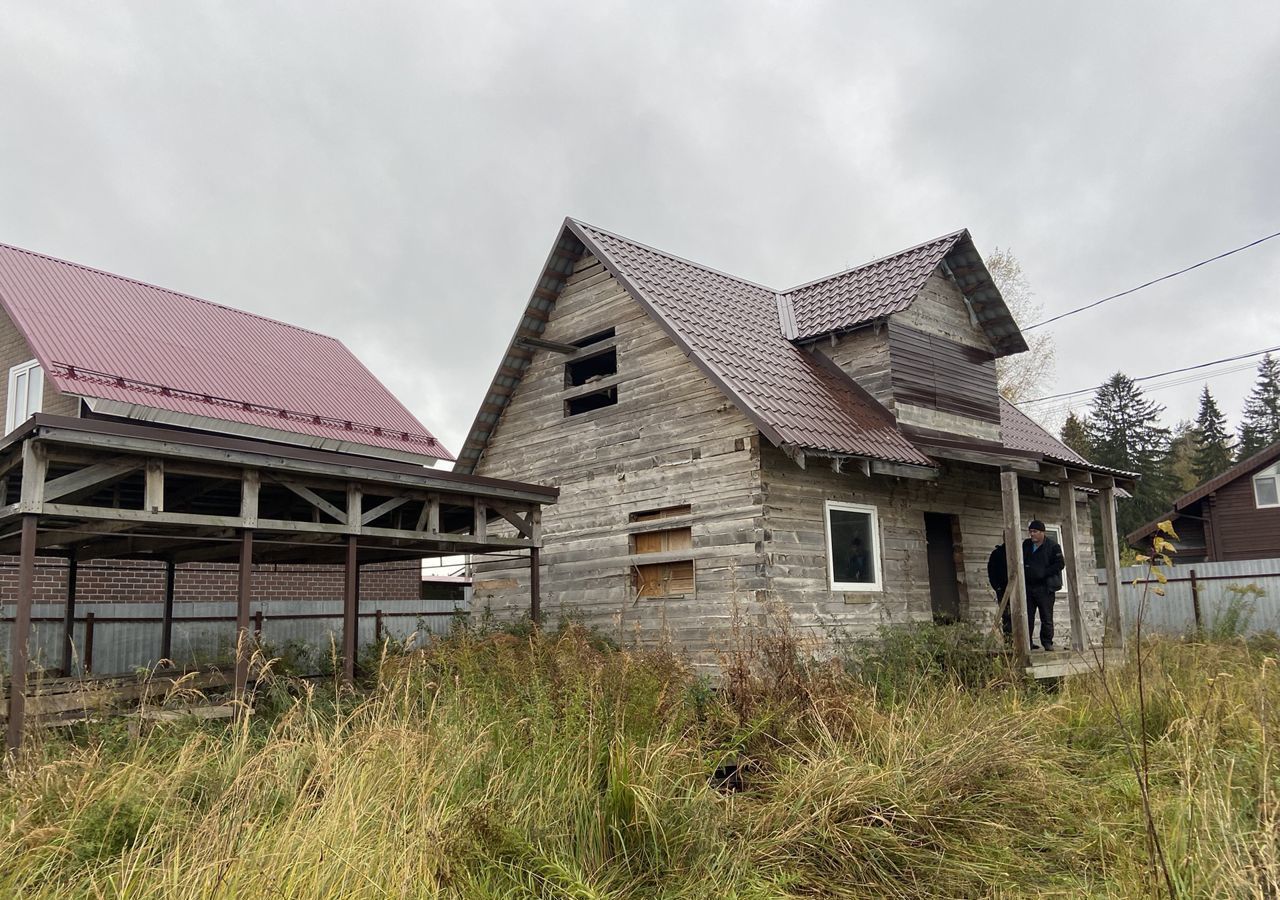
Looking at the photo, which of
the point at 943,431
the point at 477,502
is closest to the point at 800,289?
the point at 943,431

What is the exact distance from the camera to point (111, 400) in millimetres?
14812

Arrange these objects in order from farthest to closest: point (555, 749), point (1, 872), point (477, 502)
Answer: point (477, 502) → point (555, 749) → point (1, 872)

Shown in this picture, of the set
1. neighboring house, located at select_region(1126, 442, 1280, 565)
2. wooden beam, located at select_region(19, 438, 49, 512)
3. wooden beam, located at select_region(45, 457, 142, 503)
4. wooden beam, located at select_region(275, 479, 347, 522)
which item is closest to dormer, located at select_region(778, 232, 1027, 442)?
wooden beam, located at select_region(275, 479, 347, 522)

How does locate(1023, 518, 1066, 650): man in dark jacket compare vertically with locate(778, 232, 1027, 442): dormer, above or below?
below

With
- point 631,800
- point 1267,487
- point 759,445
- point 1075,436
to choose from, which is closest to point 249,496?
point 631,800

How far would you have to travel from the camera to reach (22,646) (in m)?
7.17

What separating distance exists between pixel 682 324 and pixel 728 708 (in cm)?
659

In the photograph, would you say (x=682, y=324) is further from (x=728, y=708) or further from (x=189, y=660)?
(x=189, y=660)

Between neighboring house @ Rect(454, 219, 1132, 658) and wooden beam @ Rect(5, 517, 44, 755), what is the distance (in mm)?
7150

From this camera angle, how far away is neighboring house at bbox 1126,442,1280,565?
101 ft

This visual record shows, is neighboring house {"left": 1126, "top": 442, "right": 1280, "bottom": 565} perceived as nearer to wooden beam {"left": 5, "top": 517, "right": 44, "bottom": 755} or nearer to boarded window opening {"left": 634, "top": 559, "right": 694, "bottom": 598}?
boarded window opening {"left": 634, "top": 559, "right": 694, "bottom": 598}

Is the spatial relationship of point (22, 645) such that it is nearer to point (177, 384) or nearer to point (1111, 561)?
point (177, 384)

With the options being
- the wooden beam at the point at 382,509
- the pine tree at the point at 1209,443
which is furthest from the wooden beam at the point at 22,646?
the pine tree at the point at 1209,443

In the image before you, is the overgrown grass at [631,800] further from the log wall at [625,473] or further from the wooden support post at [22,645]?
the log wall at [625,473]
